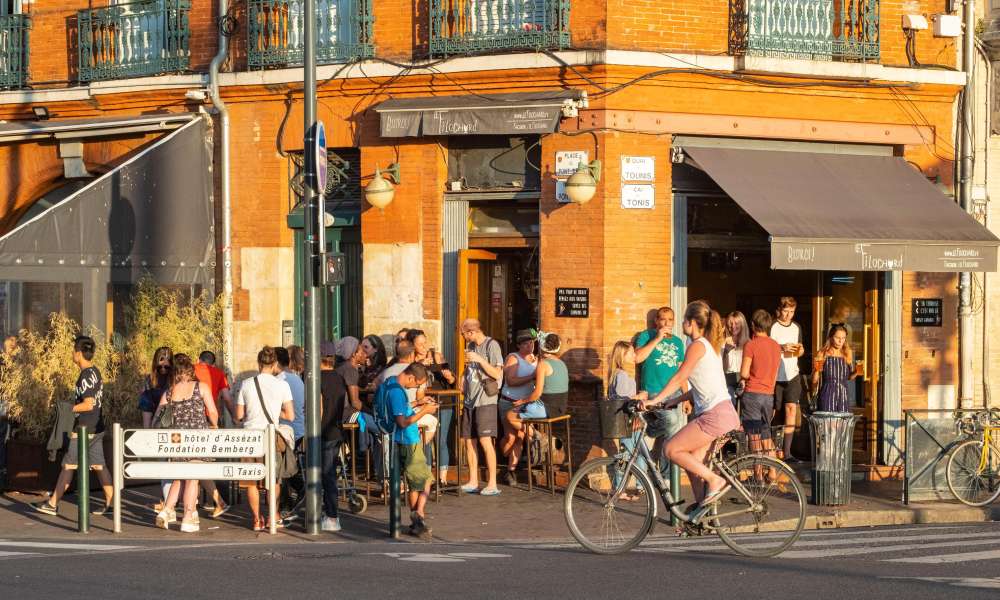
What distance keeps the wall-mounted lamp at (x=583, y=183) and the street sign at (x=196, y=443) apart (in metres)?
4.79

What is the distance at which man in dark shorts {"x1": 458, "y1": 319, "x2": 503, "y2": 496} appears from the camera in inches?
628

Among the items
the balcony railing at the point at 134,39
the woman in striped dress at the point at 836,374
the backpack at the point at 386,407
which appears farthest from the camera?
the balcony railing at the point at 134,39

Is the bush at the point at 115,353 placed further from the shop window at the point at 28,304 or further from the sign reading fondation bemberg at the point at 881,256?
the sign reading fondation bemberg at the point at 881,256

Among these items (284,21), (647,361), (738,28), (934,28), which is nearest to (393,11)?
(284,21)

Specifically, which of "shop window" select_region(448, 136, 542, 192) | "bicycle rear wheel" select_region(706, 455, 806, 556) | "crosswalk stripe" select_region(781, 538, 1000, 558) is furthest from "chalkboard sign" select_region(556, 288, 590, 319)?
"bicycle rear wheel" select_region(706, 455, 806, 556)

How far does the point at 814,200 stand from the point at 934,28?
2.78 meters

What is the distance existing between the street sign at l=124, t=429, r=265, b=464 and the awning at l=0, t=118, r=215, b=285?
15.9 ft

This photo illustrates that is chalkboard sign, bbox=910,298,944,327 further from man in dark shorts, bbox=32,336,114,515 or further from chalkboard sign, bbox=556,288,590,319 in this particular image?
man in dark shorts, bbox=32,336,114,515

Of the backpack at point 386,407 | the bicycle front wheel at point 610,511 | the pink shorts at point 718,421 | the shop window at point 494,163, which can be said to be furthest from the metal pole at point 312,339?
the shop window at point 494,163

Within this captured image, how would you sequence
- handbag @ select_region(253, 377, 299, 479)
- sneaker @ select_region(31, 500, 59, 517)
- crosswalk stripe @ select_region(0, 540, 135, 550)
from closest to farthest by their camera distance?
crosswalk stripe @ select_region(0, 540, 135, 550)
handbag @ select_region(253, 377, 299, 479)
sneaker @ select_region(31, 500, 59, 517)

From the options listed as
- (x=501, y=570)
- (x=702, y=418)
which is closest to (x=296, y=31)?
(x=702, y=418)

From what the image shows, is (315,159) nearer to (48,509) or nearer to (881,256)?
(48,509)

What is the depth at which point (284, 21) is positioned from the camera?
18.4 meters

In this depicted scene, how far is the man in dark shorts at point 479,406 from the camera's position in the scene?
628 inches
